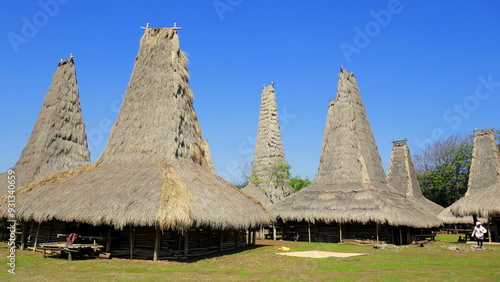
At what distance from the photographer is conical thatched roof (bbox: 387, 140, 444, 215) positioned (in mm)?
34719

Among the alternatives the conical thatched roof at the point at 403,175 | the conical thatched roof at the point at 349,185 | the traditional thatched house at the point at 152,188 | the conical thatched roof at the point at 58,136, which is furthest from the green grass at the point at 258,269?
the conical thatched roof at the point at 403,175

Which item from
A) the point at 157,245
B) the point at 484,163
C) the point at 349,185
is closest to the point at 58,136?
the point at 157,245

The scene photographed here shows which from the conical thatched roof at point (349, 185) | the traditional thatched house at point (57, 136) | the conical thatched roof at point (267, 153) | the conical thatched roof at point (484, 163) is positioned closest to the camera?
the conical thatched roof at point (349, 185)

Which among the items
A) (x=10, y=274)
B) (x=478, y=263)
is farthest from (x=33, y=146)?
(x=478, y=263)

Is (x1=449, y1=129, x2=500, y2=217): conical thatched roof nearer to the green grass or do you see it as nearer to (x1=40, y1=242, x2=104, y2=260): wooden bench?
the green grass

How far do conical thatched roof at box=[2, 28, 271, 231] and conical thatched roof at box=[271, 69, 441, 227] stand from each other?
4.63m

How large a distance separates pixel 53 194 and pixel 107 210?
→ 3502 millimetres

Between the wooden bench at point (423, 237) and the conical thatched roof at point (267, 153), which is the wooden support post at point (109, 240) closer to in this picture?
the wooden bench at point (423, 237)

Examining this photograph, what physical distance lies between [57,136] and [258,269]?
18.2m

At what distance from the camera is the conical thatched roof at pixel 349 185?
20406 millimetres

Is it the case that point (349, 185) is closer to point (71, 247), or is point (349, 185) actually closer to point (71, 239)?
point (71, 239)

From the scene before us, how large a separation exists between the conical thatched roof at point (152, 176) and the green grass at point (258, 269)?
4.30 ft

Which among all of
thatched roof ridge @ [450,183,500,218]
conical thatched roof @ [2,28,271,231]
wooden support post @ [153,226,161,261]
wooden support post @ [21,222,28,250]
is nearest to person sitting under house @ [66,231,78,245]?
conical thatched roof @ [2,28,271,231]

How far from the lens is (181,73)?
62.1ft
